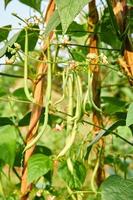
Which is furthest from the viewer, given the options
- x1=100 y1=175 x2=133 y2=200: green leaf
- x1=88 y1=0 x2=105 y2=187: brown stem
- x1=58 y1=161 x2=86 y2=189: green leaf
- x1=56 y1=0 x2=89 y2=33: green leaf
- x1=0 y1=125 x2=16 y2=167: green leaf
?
x1=88 y1=0 x2=105 y2=187: brown stem

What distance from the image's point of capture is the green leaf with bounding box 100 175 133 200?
28.3 inches

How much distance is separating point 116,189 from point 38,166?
159mm

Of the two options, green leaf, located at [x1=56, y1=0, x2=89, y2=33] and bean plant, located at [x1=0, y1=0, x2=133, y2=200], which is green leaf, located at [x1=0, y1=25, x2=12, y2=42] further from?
green leaf, located at [x1=56, y1=0, x2=89, y2=33]

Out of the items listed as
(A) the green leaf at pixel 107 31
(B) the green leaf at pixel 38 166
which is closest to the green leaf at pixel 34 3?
(A) the green leaf at pixel 107 31

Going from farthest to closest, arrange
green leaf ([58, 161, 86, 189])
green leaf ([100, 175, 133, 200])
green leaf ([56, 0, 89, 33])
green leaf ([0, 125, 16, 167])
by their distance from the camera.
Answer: green leaf ([0, 125, 16, 167]) → green leaf ([58, 161, 86, 189]) → green leaf ([100, 175, 133, 200]) → green leaf ([56, 0, 89, 33])

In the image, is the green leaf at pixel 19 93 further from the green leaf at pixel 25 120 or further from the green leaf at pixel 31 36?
the green leaf at pixel 31 36

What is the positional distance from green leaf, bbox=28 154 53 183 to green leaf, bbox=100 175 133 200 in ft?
0.40

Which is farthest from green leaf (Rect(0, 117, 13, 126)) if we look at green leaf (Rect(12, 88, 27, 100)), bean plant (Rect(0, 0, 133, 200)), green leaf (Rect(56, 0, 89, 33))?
green leaf (Rect(56, 0, 89, 33))

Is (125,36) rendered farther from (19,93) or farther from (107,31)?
(19,93)

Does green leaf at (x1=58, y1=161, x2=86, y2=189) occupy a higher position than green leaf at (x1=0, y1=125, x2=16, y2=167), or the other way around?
green leaf at (x1=0, y1=125, x2=16, y2=167)

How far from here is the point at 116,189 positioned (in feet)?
2.43

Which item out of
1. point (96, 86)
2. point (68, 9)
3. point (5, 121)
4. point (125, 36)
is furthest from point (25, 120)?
point (68, 9)

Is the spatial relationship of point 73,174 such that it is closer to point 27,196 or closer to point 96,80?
point 27,196

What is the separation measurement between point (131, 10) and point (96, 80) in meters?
0.25
